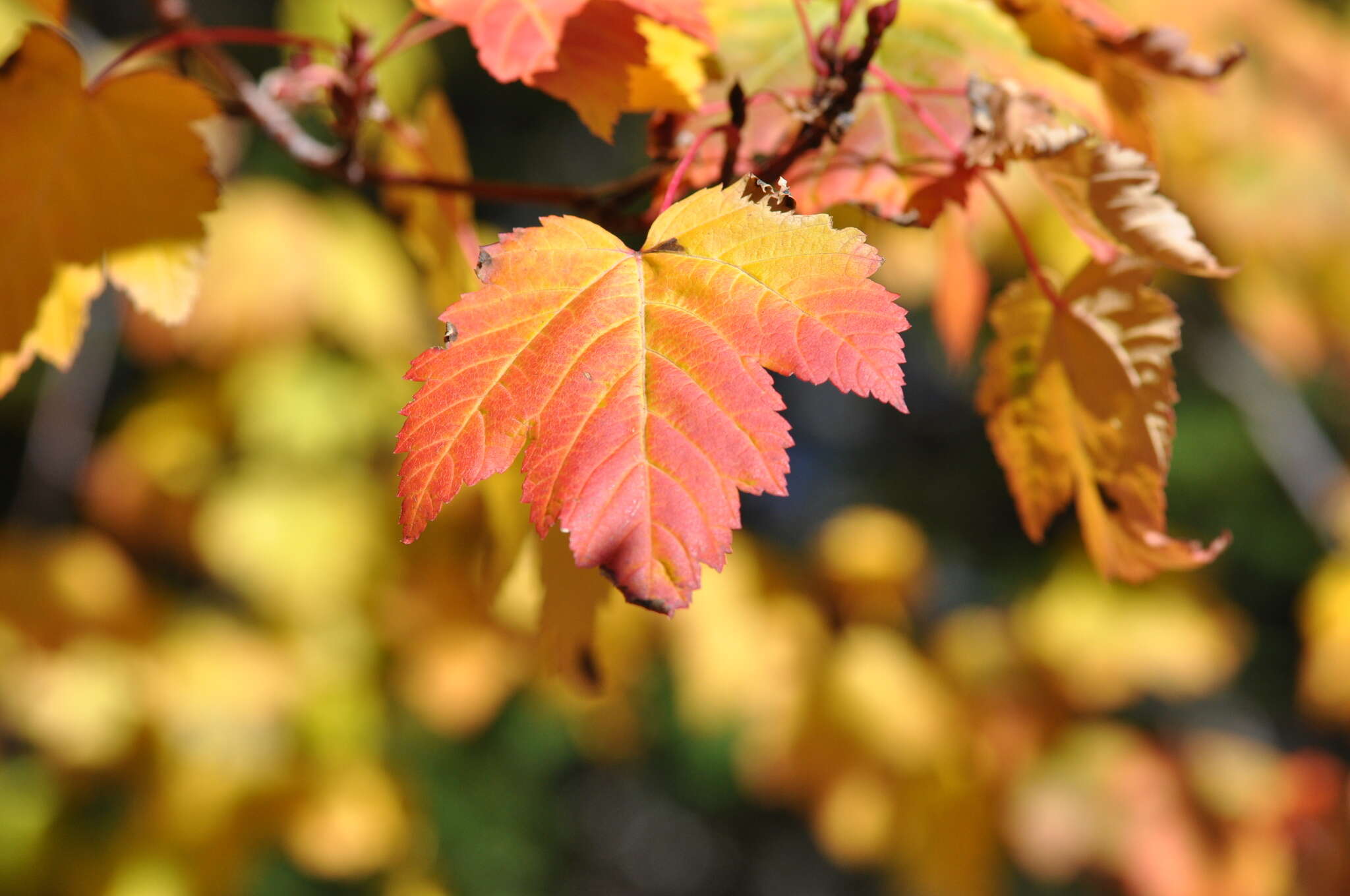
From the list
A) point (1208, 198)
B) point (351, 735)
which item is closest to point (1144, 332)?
point (1208, 198)

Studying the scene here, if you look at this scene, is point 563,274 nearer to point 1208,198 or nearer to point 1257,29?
point 1208,198

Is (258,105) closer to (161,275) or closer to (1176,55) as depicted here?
(161,275)

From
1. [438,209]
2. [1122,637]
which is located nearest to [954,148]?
[438,209]

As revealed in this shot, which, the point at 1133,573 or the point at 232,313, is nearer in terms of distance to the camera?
the point at 1133,573

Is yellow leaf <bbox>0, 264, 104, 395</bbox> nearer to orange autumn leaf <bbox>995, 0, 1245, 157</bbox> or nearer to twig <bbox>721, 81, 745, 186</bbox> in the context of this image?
twig <bbox>721, 81, 745, 186</bbox>

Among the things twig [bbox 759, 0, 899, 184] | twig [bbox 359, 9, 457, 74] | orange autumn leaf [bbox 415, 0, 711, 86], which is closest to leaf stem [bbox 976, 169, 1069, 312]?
twig [bbox 759, 0, 899, 184]

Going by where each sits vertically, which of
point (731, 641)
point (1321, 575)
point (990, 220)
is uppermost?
point (990, 220)

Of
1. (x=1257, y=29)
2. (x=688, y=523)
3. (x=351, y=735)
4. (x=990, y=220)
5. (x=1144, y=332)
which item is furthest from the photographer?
(x=351, y=735)
